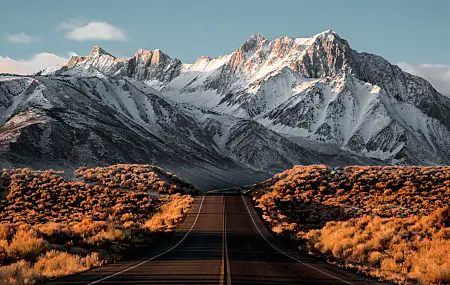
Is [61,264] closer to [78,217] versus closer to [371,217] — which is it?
[371,217]

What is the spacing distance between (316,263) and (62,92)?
499 feet

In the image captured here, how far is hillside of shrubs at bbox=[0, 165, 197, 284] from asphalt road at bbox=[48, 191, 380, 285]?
62.8 inches

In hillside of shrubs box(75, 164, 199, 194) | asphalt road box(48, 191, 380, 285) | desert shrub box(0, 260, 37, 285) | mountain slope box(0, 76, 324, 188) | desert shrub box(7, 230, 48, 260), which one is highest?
mountain slope box(0, 76, 324, 188)

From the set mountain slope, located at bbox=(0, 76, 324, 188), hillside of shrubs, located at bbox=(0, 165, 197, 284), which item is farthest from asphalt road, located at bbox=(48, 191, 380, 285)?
mountain slope, located at bbox=(0, 76, 324, 188)

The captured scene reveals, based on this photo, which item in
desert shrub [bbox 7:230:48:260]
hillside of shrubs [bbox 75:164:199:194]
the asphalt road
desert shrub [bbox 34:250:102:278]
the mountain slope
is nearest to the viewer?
the asphalt road

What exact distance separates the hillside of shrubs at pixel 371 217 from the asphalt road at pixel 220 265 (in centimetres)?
191

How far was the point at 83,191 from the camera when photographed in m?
50.6

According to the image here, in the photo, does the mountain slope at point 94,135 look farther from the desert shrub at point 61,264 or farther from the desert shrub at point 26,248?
the desert shrub at point 61,264

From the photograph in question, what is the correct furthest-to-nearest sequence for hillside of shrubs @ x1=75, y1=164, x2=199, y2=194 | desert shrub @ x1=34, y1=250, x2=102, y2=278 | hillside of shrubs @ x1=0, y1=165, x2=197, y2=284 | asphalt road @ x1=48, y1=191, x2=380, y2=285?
1. hillside of shrubs @ x1=75, y1=164, x2=199, y2=194
2. hillside of shrubs @ x1=0, y1=165, x2=197, y2=284
3. desert shrub @ x1=34, y1=250, x2=102, y2=278
4. asphalt road @ x1=48, y1=191, x2=380, y2=285

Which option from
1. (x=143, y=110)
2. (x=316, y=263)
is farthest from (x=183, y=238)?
(x=143, y=110)

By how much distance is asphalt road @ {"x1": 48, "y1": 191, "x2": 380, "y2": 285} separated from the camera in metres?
14.2

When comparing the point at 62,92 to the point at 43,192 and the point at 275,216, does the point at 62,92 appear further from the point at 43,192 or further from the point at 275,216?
the point at 275,216

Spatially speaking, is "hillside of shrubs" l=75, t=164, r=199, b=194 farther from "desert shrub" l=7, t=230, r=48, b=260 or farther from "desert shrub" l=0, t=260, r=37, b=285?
"desert shrub" l=0, t=260, r=37, b=285

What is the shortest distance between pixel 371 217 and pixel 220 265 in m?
18.0
